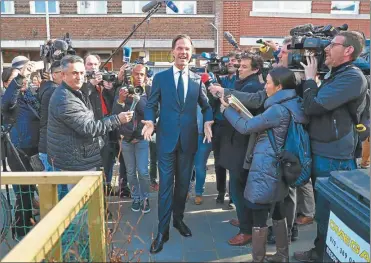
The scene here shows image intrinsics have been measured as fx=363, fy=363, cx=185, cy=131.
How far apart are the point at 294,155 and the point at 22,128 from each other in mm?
2800

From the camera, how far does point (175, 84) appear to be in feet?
10.9

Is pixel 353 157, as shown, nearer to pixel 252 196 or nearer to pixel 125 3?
pixel 252 196

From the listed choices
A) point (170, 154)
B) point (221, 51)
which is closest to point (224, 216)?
point (170, 154)

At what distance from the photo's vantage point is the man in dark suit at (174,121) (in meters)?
3.32

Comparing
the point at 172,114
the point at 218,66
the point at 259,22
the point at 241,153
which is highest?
the point at 259,22

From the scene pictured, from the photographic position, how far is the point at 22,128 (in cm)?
387

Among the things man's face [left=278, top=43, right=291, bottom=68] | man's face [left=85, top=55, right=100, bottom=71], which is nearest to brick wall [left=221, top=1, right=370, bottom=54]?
man's face [left=85, top=55, right=100, bottom=71]

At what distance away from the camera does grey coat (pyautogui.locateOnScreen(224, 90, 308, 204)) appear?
2.84 meters

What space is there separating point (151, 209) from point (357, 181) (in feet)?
8.92

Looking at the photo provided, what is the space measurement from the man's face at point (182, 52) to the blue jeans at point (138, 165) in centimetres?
118

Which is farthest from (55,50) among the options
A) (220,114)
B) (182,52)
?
(220,114)

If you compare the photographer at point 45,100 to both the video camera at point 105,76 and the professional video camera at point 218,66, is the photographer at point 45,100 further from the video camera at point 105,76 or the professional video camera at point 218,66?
the professional video camera at point 218,66

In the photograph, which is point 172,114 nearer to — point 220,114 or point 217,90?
point 217,90

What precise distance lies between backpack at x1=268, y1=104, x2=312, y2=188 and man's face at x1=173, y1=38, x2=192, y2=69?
1.04 metres
